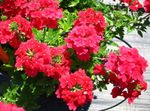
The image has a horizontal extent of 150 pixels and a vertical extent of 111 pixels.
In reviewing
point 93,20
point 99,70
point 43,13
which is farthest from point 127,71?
point 43,13

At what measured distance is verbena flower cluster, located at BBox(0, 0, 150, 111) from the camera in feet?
6.01

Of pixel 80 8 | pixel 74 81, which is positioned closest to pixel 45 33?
pixel 74 81

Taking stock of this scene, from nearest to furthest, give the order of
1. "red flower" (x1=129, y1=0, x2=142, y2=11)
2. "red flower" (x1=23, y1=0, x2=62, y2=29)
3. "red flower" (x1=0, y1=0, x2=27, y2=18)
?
"red flower" (x1=23, y1=0, x2=62, y2=29) < "red flower" (x1=0, y1=0, x2=27, y2=18) < "red flower" (x1=129, y1=0, x2=142, y2=11)

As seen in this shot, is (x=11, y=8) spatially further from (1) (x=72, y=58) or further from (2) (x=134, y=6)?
(2) (x=134, y=6)

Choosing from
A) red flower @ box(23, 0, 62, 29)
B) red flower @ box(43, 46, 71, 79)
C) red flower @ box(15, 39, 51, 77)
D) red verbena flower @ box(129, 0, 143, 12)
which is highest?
red flower @ box(23, 0, 62, 29)

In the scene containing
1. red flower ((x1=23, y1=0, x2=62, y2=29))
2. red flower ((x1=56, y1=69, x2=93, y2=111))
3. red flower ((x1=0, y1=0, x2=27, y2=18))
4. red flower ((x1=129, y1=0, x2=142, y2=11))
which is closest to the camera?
red flower ((x1=56, y1=69, x2=93, y2=111))

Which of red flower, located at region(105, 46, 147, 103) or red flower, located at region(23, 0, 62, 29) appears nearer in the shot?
red flower, located at region(105, 46, 147, 103)

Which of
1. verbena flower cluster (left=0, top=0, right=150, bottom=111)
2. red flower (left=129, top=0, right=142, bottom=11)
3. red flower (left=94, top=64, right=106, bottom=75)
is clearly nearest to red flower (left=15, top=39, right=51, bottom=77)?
verbena flower cluster (left=0, top=0, right=150, bottom=111)

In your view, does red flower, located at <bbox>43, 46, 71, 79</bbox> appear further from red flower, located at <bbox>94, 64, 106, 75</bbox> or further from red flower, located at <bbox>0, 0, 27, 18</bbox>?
red flower, located at <bbox>0, 0, 27, 18</bbox>

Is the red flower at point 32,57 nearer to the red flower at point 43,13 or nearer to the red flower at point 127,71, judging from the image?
the red flower at point 43,13

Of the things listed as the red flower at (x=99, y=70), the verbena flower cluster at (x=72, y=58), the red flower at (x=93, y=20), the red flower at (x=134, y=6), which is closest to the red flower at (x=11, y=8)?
the verbena flower cluster at (x=72, y=58)

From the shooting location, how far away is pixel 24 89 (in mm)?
2098

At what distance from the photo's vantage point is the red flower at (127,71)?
6.15ft

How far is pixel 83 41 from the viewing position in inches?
75.5
